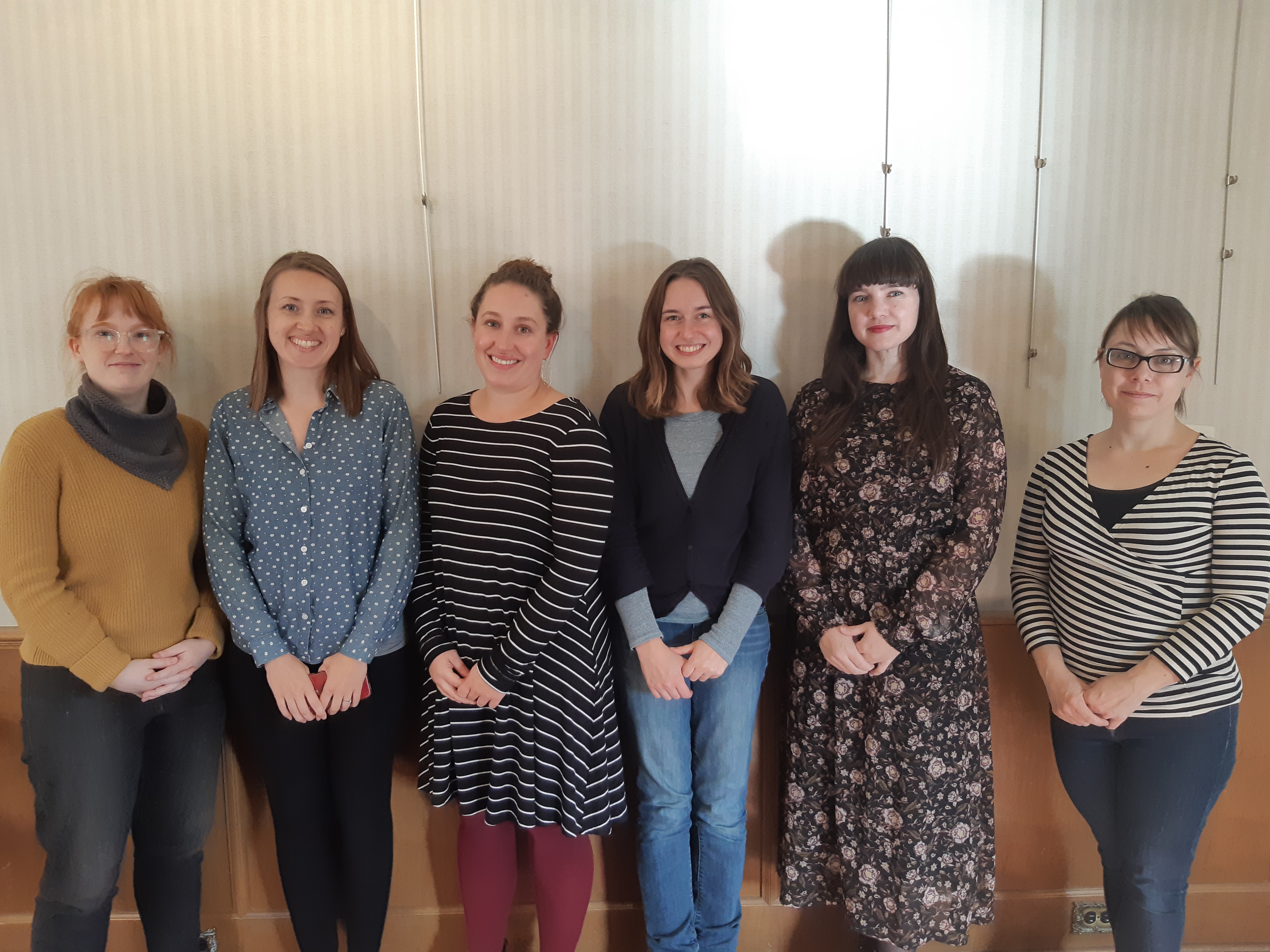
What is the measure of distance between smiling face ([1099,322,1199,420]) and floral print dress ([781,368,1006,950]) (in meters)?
0.25

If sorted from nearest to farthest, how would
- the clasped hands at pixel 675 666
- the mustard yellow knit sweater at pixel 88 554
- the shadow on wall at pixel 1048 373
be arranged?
1. the mustard yellow knit sweater at pixel 88 554
2. the clasped hands at pixel 675 666
3. the shadow on wall at pixel 1048 373

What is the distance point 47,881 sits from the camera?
150 cm

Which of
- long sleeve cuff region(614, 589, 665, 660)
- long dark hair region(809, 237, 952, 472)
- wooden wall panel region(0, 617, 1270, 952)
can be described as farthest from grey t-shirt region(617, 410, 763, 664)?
wooden wall panel region(0, 617, 1270, 952)

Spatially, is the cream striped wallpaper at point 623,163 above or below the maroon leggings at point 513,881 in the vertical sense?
above

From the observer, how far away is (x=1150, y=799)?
1.49 metres

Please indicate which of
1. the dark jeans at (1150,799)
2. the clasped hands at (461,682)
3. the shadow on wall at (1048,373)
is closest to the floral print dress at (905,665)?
the dark jeans at (1150,799)

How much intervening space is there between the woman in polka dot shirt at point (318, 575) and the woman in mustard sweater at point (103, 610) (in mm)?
109

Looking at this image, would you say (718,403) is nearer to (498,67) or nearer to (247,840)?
(498,67)

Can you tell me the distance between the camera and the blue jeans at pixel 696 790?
5.25 ft

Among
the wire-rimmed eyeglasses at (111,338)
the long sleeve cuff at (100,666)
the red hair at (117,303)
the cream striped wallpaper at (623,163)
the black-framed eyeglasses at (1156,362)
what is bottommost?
the long sleeve cuff at (100,666)

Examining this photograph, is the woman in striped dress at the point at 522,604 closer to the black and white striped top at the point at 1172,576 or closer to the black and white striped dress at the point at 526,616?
the black and white striped dress at the point at 526,616

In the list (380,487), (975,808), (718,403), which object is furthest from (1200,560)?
(380,487)

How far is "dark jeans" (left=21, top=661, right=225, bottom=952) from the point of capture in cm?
147

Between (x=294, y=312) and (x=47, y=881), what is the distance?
129cm
